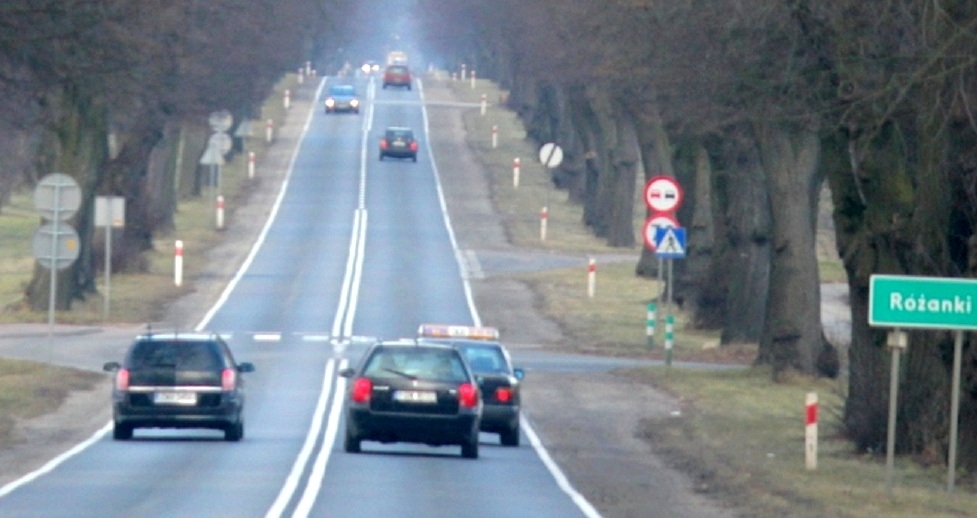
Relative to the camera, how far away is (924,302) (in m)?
17.7

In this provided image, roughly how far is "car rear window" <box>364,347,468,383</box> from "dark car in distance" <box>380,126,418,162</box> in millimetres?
66161

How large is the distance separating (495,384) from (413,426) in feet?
8.60

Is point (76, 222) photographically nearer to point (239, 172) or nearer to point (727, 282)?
point (727, 282)

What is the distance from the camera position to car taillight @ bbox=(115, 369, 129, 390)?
2322cm

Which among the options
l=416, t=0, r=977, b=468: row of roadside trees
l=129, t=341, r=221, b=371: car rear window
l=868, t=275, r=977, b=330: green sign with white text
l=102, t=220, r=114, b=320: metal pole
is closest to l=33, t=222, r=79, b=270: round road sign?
l=129, t=341, r=221, b=371: car rear window

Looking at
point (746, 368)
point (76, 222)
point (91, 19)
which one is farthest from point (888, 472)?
point (76, 222)

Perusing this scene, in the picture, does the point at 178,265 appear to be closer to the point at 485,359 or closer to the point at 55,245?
the point at 55,245

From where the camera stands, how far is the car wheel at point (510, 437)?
2488 centimetres

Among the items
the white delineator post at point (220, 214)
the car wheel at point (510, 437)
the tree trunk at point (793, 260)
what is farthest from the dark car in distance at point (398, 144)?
the car wheel at point (510, 437)

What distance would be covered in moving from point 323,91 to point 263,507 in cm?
11496

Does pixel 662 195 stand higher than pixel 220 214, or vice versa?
pixel 662 195

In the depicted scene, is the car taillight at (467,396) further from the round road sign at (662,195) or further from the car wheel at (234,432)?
the round road sign at (662,195)

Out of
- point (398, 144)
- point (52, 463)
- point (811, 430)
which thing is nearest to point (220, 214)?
point (398, 144)

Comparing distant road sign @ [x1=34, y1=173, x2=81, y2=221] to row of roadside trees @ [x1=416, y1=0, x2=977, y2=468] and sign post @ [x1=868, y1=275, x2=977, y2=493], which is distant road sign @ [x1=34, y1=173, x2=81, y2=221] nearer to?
row of roadside trees @ [x1=416, y1=0, x2=977, y2=468]
